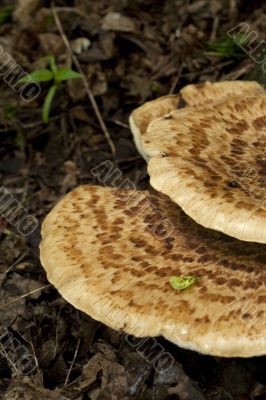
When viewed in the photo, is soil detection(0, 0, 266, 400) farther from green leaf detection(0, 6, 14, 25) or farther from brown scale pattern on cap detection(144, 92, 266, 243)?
brown scale pattern on cap detection(144, 92, 266, 243)

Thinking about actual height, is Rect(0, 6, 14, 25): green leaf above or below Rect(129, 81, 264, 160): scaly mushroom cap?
above

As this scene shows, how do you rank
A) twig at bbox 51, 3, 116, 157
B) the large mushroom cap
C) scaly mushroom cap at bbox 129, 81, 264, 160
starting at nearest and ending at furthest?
the large mushroom cap, scaly mushroom cap at bbox 129, 81, 264, 160, twig at bbox 51, 3, 116, 157

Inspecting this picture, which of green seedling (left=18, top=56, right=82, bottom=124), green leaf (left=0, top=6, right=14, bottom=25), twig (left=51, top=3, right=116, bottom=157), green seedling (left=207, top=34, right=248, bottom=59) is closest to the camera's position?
green seedling (left=18, top=56, right=82, bottom=124)

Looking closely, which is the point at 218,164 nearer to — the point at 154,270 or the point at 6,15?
the point at 154,270

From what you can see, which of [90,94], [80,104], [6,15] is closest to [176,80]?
[90,94]

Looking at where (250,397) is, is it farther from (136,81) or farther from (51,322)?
(136,81)

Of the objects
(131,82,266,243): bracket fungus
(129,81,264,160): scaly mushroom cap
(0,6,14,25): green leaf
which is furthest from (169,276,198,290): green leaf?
(0,6,14,25): green leaf
